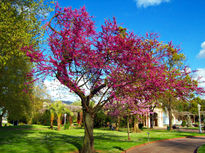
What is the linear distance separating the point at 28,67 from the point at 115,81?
60.9ft

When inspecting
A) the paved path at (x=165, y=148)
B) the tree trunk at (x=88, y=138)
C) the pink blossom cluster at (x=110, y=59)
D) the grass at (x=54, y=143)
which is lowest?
the paved path at (x=165, y=148)

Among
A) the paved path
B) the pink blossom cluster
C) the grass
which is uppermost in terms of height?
the pink blossom cluster

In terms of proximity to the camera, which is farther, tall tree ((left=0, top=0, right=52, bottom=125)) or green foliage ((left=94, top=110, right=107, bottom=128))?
green foliage ((left=94, top=110, right=107, bottom=128))

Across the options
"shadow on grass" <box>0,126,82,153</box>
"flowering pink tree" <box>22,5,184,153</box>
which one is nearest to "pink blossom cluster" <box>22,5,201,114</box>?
"flowering pink tree" <box>22,5,184,153</box>

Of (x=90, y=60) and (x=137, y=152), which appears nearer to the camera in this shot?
(x=90, y=60)

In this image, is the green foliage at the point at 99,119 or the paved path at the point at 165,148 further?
the green foliage at the point at 99,119

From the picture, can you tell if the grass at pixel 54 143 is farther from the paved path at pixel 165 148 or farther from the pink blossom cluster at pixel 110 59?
the pink blossom cluster at pixel 110 59

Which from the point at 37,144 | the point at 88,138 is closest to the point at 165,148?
the point at 88,138

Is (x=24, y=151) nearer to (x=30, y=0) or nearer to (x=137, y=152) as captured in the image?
(x=137, y=152)

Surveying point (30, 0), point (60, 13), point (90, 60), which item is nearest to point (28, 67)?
point (30, 0)

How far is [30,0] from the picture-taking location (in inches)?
666

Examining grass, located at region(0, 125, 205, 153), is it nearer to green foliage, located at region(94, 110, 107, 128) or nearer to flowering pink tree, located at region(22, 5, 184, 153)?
flowering pink tree, located at region(22, 5, 184, 153)

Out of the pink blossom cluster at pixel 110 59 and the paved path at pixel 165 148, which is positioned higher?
the pink blossom cluster at pixel 110 59

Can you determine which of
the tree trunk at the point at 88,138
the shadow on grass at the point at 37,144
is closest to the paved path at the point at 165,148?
the tree trunk at the point at 88,138
